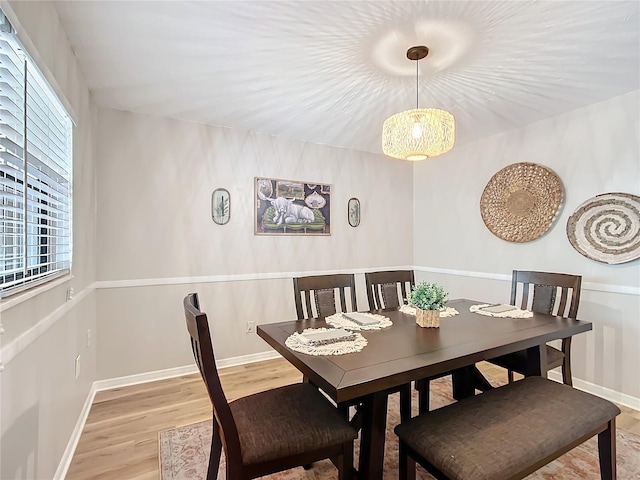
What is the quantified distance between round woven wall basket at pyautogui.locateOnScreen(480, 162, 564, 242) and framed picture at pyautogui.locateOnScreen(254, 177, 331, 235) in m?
1.72

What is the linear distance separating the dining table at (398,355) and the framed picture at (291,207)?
1614mm

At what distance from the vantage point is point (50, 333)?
160cm

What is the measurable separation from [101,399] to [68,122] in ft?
6.72

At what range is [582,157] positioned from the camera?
2846 mm

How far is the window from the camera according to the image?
1.16m

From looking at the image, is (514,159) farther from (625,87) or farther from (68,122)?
(68,122)

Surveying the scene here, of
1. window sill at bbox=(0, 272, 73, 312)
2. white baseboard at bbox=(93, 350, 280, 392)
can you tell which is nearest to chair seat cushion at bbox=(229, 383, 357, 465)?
window sill at bbox=(0, 272, 73, 312)

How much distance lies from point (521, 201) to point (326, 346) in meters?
2.62

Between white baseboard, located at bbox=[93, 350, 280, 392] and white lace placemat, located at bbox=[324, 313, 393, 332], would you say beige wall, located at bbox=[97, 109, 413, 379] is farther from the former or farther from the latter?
white lace placemat, located at bbox=[324, 313, 393, 332]

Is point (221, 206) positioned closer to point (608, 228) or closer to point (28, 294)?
point (28, 294)

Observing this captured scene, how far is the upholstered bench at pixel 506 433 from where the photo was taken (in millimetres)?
1223

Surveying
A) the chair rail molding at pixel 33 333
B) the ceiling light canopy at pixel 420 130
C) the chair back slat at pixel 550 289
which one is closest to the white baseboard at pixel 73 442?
the chair rail molding at pixel 33 333

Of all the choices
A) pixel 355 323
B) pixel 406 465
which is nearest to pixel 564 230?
pixel 355 323

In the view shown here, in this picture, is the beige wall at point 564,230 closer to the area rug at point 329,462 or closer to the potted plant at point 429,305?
the area rug at point 329,462
